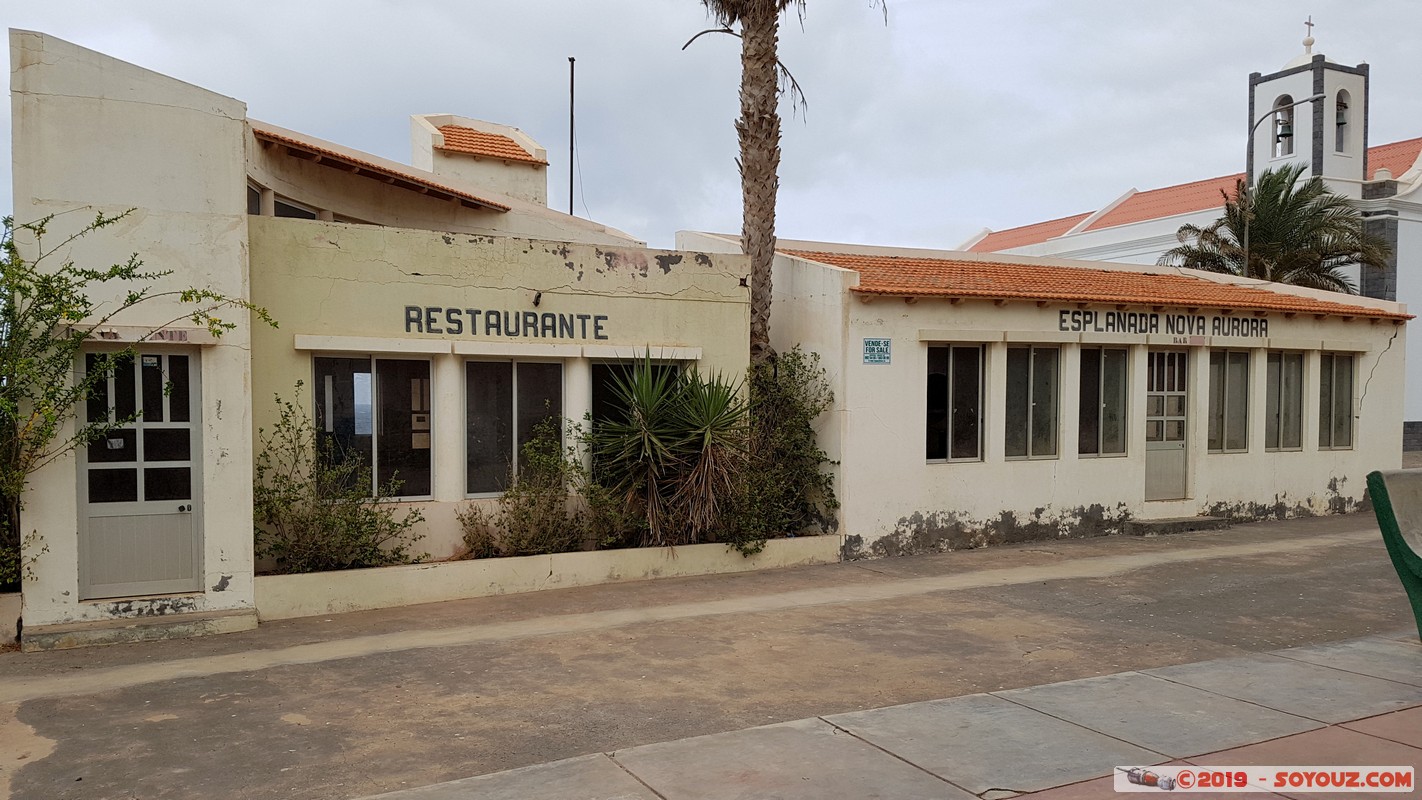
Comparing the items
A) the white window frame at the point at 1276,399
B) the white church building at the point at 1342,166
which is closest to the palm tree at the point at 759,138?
the white window frame at the point at 1276,399

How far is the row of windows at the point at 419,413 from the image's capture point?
32.5 ft

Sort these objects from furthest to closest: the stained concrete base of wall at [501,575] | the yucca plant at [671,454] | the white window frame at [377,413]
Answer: the yucca plant at [671,454]
the white window frame at [377,413]
the stained concrete base of wall at [501,575]

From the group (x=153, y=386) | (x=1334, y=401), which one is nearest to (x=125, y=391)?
(x=153, y=386)

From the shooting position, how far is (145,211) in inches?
325

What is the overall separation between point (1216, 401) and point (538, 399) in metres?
10.0

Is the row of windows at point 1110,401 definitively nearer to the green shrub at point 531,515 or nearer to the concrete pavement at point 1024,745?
the green shrub at point 531,515

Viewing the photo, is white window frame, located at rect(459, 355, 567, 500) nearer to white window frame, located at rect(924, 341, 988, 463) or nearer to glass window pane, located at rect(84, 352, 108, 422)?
glass window pane, located at rect(84, 352, 108, 422)

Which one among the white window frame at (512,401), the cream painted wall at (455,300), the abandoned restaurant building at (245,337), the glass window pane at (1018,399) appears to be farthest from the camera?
the glass window pane at (1018,399)

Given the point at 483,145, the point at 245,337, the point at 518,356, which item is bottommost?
the point at 518,356

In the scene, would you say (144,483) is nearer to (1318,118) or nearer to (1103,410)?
(1103,410)

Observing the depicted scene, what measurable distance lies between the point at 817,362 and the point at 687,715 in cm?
662

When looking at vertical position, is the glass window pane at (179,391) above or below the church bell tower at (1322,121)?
below

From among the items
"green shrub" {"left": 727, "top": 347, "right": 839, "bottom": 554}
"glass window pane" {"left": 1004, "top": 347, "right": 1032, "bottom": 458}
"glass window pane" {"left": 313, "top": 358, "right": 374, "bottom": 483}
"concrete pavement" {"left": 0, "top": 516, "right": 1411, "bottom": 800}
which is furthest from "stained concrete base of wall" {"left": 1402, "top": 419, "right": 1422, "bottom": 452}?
"glass window pane" {"left": 313, "top": 358, "right": 374, "bottom": 483}

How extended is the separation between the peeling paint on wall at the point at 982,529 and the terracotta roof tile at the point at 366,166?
7.66m
